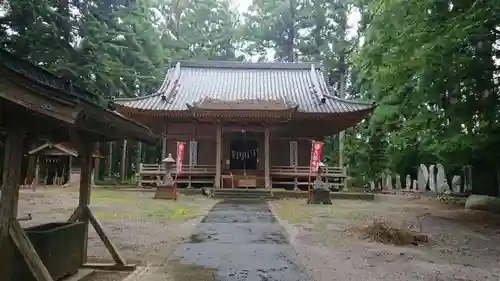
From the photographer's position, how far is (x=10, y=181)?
3.54 metres

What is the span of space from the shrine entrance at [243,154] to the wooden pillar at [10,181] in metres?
18.9

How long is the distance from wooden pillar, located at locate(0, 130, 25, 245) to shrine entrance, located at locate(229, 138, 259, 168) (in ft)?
62.1

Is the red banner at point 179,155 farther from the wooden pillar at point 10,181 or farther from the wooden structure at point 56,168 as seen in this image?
the wooden pillar at point 10,181

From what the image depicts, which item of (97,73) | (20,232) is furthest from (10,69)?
(97,73)

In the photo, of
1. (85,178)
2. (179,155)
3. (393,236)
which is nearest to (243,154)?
(179,155)

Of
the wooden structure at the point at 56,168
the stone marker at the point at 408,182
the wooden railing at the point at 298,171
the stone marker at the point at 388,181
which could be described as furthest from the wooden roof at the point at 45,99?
the stone marker at the point at 388,181

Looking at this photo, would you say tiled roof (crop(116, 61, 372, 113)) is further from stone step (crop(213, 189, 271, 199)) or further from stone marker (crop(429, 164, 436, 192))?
stone marker (crop(429, 164, 436, 192))

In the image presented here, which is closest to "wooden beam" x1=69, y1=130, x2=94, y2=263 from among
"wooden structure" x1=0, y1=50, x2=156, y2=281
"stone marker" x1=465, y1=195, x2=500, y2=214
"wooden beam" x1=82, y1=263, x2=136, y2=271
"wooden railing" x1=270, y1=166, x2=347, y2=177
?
"wooden beam" x1=82, y1=263, x2=136, y2=271

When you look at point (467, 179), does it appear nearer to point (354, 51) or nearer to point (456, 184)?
point (456, 184)

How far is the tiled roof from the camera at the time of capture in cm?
2180

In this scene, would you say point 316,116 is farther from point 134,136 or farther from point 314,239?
point 134,136

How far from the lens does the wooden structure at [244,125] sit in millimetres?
19531

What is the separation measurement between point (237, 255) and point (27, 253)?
3123 millimetres

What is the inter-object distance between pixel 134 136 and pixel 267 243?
3089 millimetres
